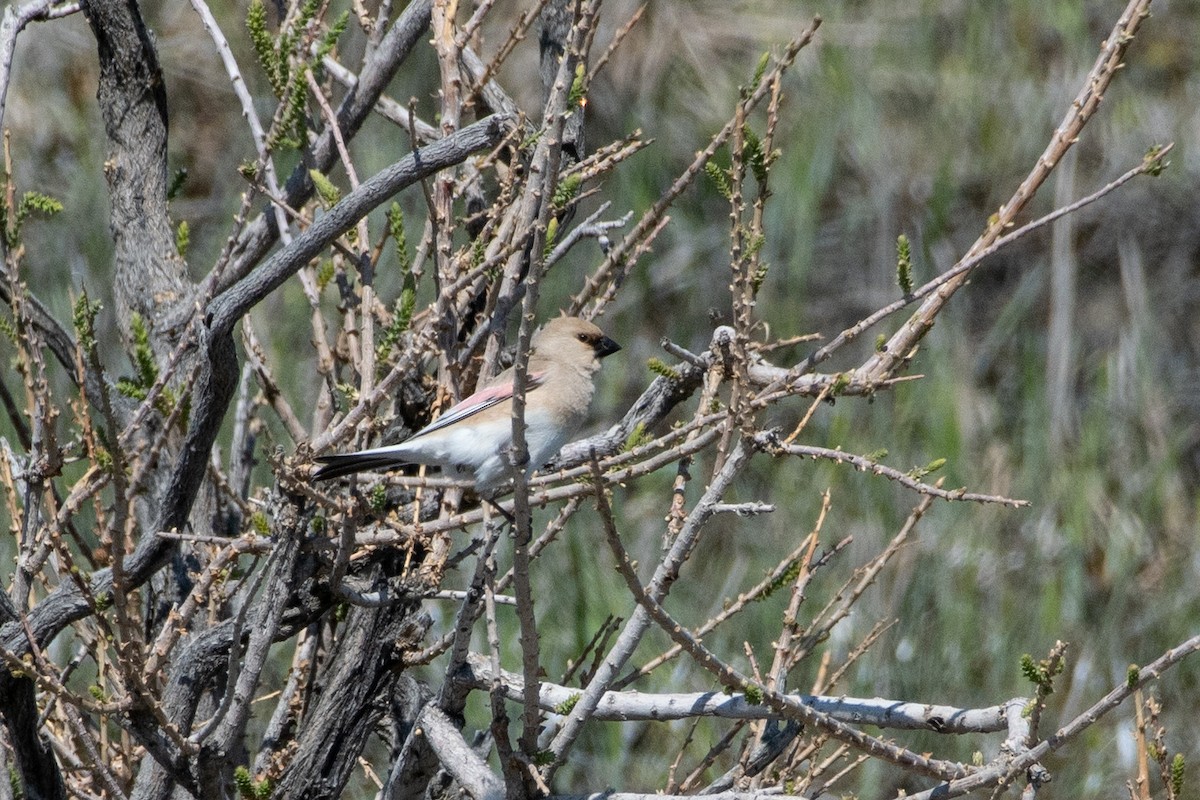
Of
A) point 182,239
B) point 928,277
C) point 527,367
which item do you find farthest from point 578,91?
point 928,277

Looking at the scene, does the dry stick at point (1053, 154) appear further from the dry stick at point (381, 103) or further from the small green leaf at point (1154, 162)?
the dry stick at point (381, 103)

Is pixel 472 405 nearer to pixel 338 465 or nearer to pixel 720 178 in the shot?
pixel 338 465

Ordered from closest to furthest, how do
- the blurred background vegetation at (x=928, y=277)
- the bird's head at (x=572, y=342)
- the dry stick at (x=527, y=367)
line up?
1. the dry stick at (x=527, y=367)
2. the bird's head at (x=572, y=342)
3. the blurred background vegetation at (x=928, y=277)

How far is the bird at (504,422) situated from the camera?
2627 mm

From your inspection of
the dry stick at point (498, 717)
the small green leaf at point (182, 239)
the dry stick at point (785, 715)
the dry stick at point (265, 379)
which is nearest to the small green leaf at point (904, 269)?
the dry stick at point (785, 715)

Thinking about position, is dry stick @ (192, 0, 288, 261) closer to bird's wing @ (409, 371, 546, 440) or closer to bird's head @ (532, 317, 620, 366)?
bird's wing @ (409, 371, 546, 440)

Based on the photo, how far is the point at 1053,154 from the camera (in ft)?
7.34

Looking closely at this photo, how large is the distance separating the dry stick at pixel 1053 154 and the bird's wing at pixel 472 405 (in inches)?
27.6

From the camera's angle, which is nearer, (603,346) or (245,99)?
(245,99)

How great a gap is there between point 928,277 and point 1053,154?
15.1ft

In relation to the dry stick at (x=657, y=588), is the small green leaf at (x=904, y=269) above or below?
above

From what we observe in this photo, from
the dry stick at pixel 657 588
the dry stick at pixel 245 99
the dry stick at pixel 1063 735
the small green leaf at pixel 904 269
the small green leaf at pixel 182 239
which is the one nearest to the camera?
the dry stick at pixel 1063 735

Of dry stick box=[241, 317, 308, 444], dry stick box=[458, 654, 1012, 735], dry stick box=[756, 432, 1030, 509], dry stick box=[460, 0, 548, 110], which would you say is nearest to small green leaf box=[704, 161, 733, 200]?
dry stick box=[756, 432, 1030, 509]

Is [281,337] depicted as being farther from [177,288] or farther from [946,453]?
[946,453]
